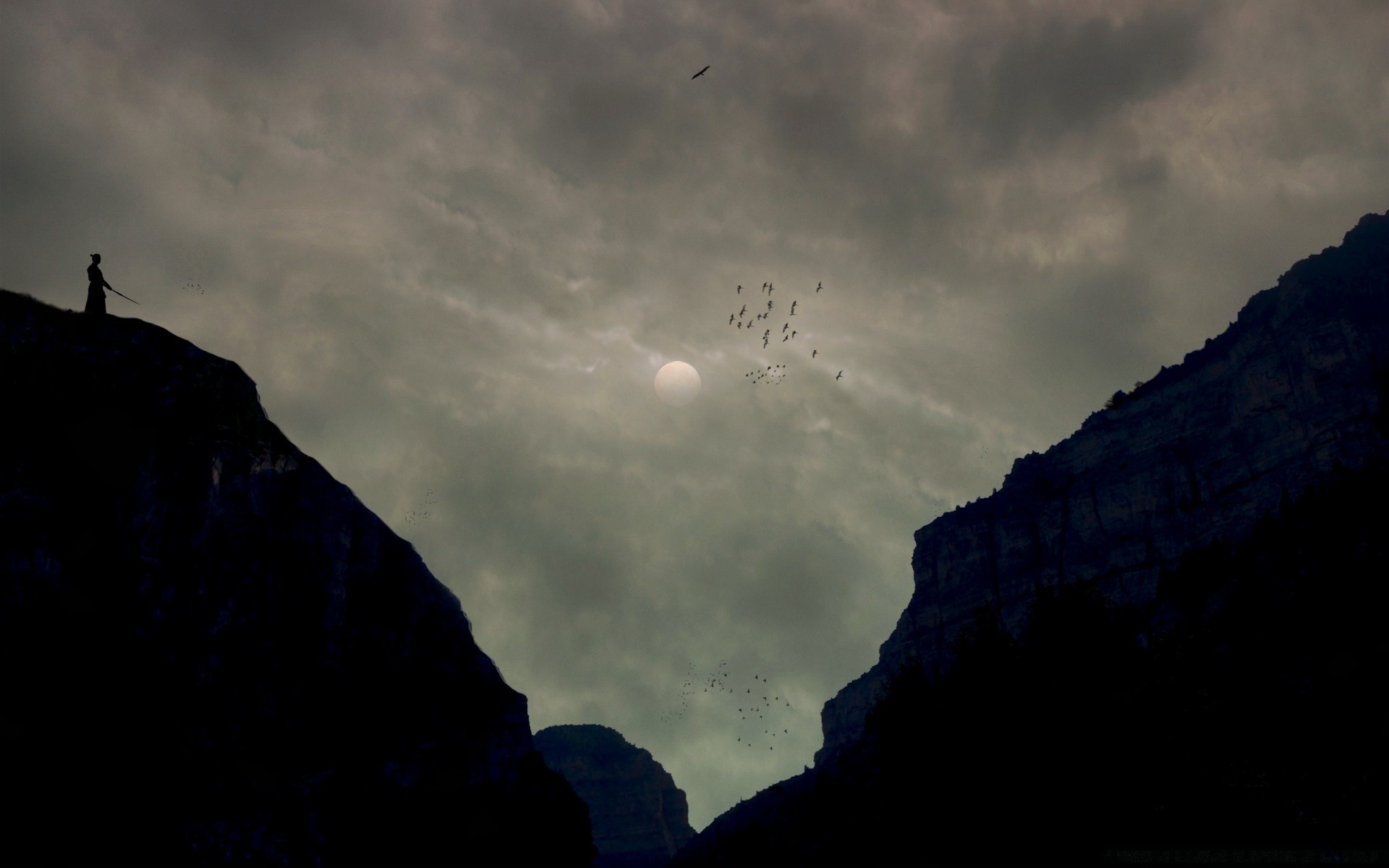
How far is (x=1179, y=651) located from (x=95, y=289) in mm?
81478

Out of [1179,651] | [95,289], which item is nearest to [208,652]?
[95,289]

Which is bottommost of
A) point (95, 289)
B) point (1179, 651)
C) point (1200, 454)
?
point (1179, 651)

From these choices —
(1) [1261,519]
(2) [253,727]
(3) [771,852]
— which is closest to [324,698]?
(2) [253,727]

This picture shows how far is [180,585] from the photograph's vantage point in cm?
6162

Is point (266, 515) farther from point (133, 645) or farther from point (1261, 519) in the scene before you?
point (1261, 519)

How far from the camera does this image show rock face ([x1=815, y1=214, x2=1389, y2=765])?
445ft

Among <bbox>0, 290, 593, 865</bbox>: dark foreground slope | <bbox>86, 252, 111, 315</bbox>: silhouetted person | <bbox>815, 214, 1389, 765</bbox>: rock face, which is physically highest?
<bbox>815, 214, 1389, 765</bbox>: rock face

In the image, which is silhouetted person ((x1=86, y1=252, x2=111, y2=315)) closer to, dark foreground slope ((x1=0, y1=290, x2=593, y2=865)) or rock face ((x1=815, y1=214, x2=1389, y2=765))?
dark foreground slope ((x1=0, y1=290, x2=593, y2=865))

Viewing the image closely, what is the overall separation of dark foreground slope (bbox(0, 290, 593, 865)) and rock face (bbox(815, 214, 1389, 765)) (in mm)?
89545

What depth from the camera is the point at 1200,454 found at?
157125 mm

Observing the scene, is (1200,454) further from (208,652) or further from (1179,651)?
(208,652)

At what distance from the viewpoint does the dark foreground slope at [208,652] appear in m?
56.0

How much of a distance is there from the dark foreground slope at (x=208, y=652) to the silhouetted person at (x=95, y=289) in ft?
3.40

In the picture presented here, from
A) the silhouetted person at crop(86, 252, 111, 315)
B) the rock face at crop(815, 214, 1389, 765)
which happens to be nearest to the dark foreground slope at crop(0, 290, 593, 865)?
the silhouetted person at crop(86, 252, 111, 315)
